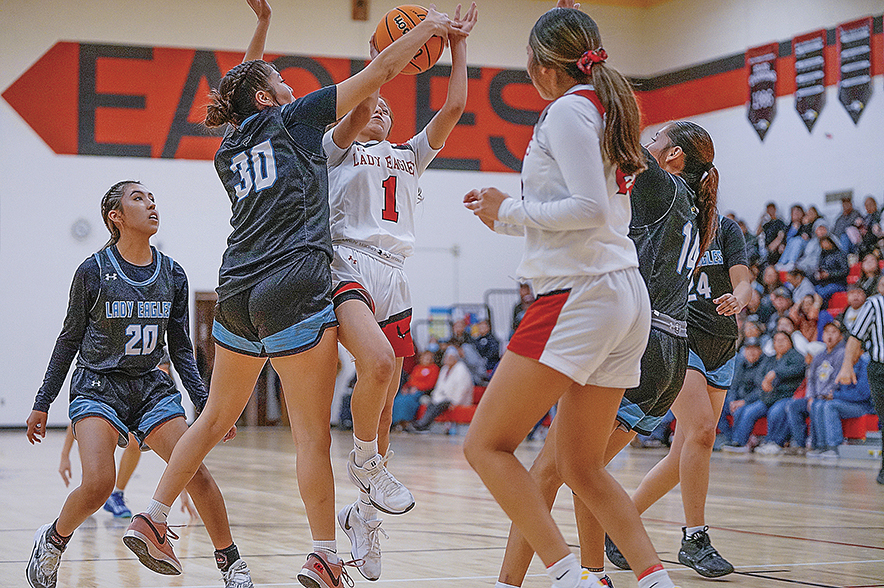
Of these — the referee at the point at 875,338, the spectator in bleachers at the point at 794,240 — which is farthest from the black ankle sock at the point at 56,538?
the spectator in bleachers at the point at 794,240

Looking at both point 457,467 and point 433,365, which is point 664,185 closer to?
point 457,467

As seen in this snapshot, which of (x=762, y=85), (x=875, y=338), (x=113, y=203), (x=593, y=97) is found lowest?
(x=875, y=338)

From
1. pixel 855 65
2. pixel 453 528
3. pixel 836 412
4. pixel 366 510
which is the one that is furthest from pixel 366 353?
pixel 855 65

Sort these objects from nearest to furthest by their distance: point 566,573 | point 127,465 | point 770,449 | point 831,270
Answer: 1. point 566,573
2. point 127,465
3. point 770,449
4. point 831,270

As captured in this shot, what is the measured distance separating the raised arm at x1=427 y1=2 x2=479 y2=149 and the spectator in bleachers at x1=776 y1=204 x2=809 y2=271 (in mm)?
10673

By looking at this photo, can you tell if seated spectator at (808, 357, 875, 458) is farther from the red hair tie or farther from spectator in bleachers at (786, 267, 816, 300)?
the red hair tie

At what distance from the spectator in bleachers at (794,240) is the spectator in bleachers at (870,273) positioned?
173cm

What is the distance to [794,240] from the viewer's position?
552 inches

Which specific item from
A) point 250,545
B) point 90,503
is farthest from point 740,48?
point 90,503

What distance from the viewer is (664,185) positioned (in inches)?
136

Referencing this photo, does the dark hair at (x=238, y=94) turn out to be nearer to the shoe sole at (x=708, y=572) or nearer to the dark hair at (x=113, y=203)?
the dark hair at (x=113, y=203)

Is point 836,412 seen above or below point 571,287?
below

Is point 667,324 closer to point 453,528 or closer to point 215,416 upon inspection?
point 215,416

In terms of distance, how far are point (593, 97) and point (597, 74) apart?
73 mm
